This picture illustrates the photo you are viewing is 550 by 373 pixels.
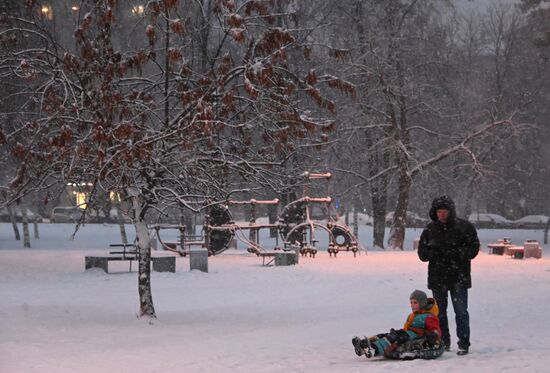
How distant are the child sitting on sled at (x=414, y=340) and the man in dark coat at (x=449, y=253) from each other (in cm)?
43

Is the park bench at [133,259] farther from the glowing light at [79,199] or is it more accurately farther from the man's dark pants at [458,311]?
the man's dark pants at [458,311]

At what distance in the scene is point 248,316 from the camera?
49.8ft

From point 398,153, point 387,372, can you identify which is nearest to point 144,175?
point 387,372

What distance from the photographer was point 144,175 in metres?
14.0

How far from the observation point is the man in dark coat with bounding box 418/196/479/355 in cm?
1010

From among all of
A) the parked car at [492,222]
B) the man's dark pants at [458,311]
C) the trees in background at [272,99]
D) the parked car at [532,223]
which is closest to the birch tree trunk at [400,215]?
the trees in background at [272,99]

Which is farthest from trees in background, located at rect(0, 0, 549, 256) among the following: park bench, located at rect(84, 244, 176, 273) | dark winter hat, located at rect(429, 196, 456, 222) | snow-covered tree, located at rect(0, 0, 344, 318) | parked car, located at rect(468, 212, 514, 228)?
dark winter hat, located at rect(429, 196, 456, 222)

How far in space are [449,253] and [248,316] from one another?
586cm

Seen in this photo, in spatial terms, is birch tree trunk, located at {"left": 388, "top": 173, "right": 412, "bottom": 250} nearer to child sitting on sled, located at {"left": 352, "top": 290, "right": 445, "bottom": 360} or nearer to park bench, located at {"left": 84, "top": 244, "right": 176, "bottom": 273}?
park bench, located at {"left": 84, "top": 244, "right": 176, "bottom": 273}

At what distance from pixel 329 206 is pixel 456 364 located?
19827 millimetres

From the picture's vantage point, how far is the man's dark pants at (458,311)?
9.89 metres

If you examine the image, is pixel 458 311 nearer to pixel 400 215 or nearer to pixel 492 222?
pixel 400 215

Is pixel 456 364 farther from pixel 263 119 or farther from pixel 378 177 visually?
pixel 378 177

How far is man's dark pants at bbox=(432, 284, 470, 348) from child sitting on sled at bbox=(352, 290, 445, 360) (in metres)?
0.33
